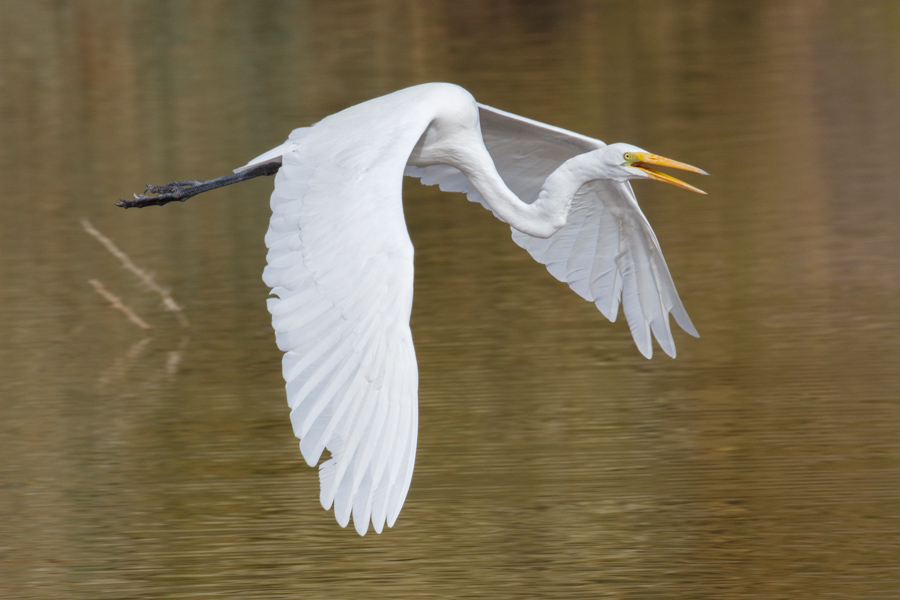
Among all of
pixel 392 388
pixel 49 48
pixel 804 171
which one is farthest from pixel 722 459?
pixel 49 48

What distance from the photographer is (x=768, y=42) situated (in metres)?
17.9

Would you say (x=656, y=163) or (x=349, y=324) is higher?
(x=656, y=163)

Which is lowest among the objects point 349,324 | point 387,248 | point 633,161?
point 349,324

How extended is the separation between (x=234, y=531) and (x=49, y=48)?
16.2 meters

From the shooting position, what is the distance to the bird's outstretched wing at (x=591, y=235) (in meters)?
6.14

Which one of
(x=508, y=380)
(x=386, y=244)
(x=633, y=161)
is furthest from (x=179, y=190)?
(x=386, y=244)

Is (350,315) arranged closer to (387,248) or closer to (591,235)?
(387,248)

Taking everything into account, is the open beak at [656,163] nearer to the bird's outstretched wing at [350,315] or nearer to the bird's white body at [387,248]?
the bird's white body at [387,248]

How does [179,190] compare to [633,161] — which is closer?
[633,161]

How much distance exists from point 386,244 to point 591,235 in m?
1.98

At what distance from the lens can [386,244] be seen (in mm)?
4586

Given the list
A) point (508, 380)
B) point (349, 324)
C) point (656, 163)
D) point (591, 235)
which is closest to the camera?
point (349, 324)

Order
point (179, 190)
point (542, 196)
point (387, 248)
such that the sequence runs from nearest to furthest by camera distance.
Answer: point (387, 248) < point (542, 196) < point (179, 190)

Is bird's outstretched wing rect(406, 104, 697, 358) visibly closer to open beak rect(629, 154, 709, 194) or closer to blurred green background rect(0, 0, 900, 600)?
open beak rect(629, 154, 709, 194)
